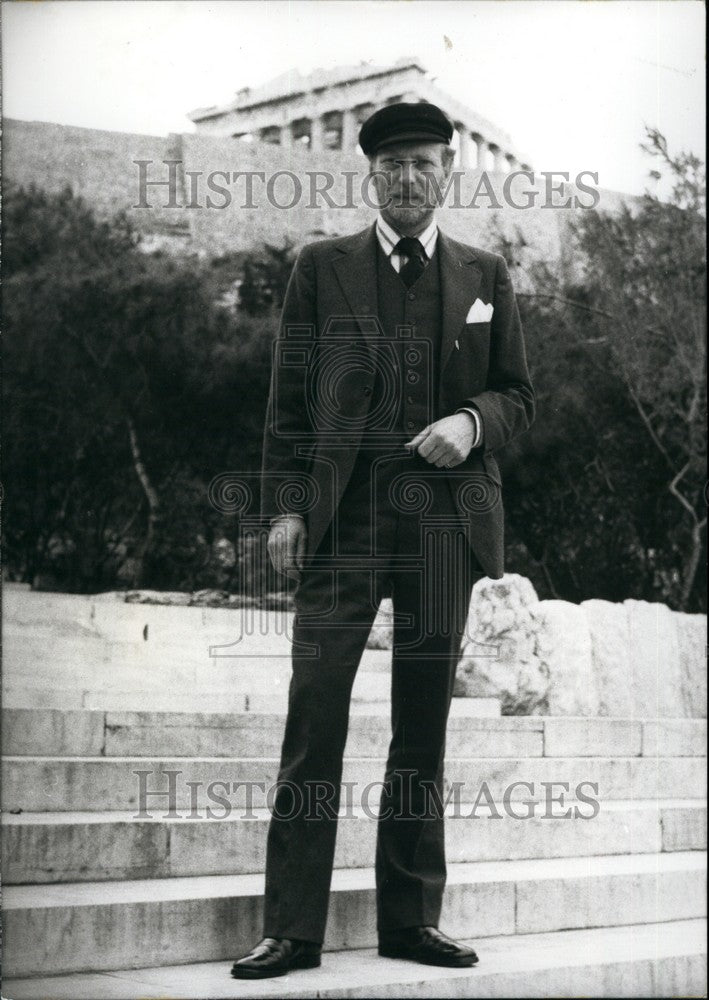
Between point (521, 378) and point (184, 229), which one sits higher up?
point (184, 229)

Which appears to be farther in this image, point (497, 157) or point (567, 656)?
point (567, 656)

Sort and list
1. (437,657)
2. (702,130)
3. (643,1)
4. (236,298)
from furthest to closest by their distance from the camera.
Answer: (236,298) < (702,130) < (643,1) < (437,657)

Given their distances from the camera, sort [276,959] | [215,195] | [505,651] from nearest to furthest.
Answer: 1. [276,959]
2. [215,195]
3. [505,651]

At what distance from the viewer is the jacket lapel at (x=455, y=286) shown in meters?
3.33

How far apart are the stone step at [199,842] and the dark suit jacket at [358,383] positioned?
0.89m

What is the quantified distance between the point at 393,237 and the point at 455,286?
0.20 meters

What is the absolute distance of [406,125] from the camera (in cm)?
333

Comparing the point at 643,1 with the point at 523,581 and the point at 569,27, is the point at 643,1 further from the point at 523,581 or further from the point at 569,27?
the point at 523,581

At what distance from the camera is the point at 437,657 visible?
3.22 metres

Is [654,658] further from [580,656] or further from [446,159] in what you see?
[446,159]

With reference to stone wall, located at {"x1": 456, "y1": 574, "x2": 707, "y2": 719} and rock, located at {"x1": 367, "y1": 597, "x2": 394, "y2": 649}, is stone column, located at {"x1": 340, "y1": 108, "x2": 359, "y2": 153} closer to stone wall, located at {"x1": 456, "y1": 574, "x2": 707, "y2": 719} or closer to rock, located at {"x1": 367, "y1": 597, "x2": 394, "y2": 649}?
stone wall, located at {"x1": 456, "y1": 574, "x2": 707, "y2": 719}

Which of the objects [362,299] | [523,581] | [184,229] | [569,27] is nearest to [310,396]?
[362,299]

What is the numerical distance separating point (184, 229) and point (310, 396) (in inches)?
106

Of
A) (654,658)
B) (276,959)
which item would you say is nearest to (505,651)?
(654,658)
